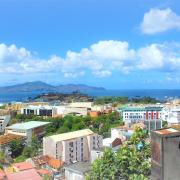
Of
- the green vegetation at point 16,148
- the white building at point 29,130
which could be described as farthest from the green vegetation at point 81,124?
the green vegetation at point 16,148

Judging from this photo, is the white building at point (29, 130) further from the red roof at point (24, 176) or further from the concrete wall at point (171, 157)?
the concrete wall at point (171, 157)

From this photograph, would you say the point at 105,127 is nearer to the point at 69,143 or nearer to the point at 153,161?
the point at 69,143

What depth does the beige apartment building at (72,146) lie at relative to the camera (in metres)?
24.0

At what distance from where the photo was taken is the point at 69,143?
79.7 ft

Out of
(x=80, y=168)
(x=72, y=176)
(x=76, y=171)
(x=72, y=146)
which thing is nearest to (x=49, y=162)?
(x=72, y=146)

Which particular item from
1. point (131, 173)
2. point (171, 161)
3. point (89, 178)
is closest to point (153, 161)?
point (171, 161)

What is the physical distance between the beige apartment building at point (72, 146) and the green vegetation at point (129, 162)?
51.8 feet

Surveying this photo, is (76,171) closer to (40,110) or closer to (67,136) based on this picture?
(67,136)

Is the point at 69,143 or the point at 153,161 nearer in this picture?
the point at 153,161

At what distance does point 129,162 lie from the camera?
7.30m

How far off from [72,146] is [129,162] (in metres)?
17.2

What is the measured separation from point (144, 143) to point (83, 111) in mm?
41928

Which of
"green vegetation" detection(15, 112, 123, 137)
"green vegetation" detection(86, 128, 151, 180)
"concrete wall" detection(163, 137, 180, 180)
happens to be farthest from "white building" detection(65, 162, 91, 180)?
"green vegetation" detection(15, 112, 123, 137)

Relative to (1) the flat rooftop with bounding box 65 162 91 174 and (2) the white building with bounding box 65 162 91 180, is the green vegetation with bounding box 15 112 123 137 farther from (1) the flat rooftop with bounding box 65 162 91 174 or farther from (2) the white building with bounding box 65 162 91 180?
(2) the white building with bounding box 65 162 91 180
